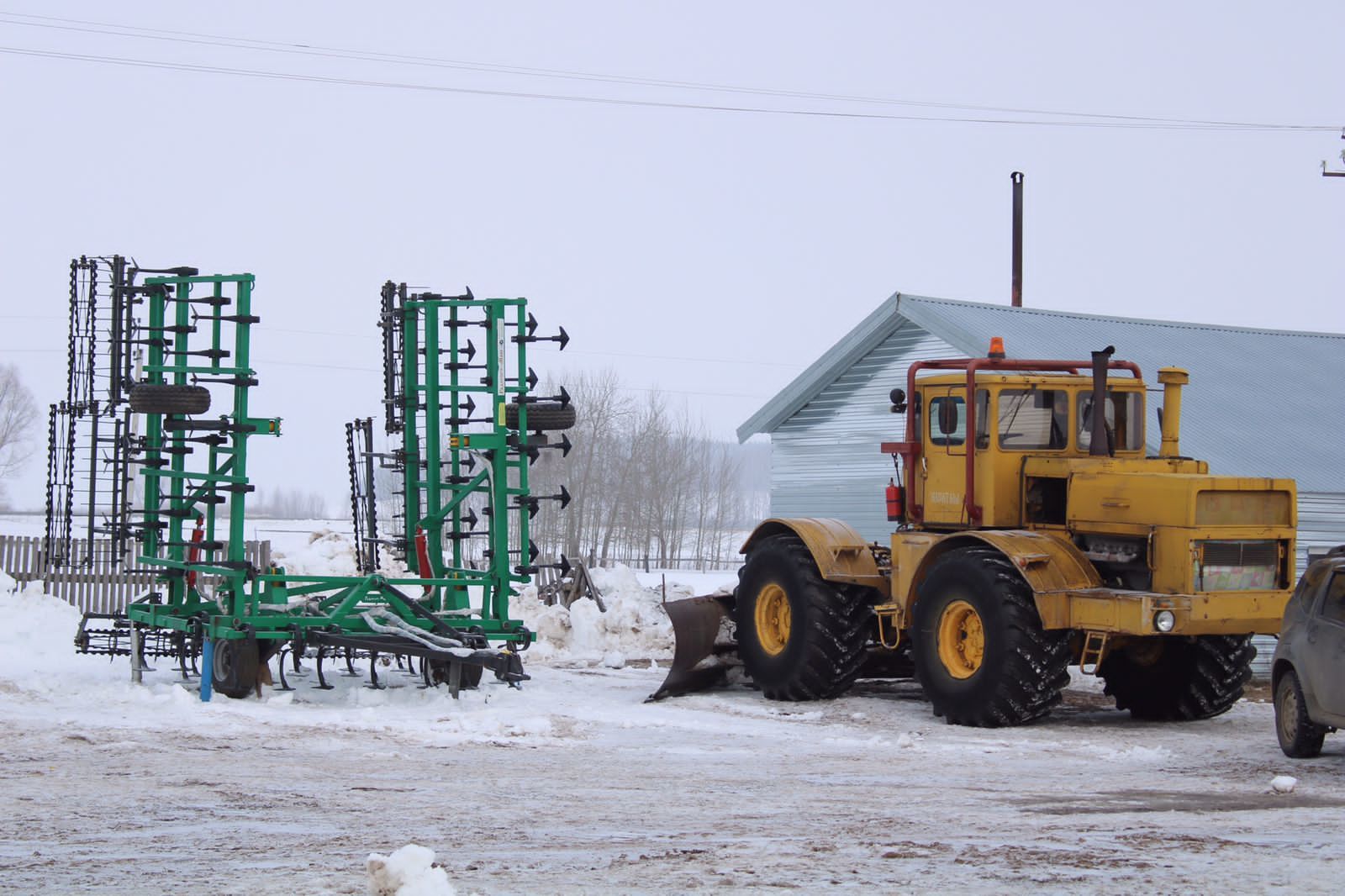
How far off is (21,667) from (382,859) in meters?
11.3

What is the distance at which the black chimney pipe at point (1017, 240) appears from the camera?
28297mm

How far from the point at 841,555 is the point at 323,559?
15.4 m

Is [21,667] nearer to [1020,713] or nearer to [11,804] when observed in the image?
[11,804]

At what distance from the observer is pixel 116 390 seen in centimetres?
1648

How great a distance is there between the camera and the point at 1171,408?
14766mm

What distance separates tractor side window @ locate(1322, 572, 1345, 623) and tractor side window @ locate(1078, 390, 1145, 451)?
10.6 feet

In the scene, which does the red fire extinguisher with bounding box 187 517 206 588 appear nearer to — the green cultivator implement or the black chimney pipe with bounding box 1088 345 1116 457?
the green cultivator implement

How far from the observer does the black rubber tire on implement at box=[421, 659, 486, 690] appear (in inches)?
582

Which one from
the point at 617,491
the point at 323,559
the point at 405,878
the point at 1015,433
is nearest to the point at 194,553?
the point at 1015,433

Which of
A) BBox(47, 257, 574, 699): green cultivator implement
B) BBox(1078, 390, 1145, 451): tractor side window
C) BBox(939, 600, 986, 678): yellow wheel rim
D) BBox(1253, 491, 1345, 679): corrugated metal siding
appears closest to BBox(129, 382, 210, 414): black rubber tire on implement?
BBox(47, 257, 574, 699): green cultivator implement

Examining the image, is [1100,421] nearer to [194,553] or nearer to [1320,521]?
[1320,521]

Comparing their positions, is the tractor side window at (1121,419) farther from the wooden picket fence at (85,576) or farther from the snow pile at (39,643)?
the wooden picket fence at (85,576)

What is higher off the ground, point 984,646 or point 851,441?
point 851,441

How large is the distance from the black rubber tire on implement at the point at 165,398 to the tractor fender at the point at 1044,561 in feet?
22.3
